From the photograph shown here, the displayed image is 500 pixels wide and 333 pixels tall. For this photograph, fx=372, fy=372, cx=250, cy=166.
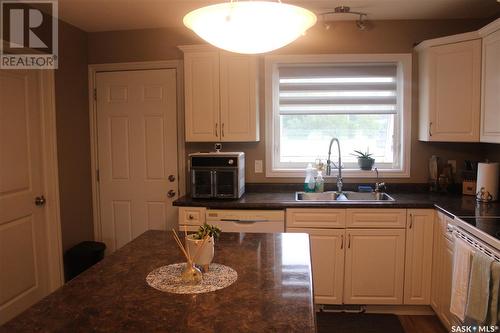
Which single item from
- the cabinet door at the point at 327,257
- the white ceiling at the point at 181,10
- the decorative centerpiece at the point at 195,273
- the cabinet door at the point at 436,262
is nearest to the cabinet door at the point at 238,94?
the white ceiling at the point at 181,10

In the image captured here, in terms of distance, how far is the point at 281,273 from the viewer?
1.51 metres

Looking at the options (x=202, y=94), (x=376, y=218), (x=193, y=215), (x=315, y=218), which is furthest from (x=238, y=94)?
(x=376, y=218)

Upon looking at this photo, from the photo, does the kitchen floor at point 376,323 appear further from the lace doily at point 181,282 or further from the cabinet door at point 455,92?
the lace doily at point 181,282

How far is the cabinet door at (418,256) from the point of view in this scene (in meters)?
2.81

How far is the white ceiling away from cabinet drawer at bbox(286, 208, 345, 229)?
1602 millimetres

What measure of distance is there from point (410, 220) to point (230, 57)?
195 centimetres

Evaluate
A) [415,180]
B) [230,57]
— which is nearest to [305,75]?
[230,57]

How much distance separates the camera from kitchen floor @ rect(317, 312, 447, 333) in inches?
108

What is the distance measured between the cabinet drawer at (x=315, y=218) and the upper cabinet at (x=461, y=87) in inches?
41.5

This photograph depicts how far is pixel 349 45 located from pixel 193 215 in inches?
79.9

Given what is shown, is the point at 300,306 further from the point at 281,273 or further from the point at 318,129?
the point at 318,129

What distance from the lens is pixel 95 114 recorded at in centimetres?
360

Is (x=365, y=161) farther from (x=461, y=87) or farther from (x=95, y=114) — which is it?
(x=95, y=114)

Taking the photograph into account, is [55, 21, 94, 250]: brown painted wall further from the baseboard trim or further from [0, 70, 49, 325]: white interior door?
the baseboard trim
